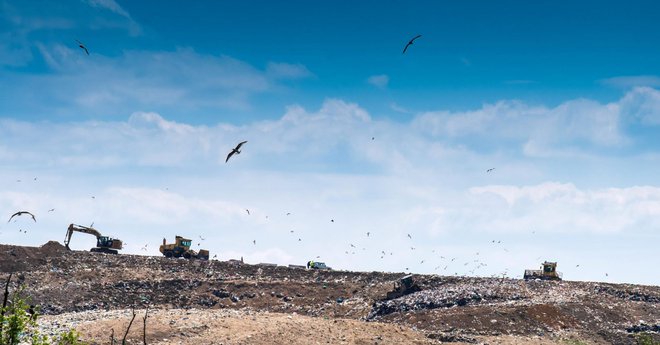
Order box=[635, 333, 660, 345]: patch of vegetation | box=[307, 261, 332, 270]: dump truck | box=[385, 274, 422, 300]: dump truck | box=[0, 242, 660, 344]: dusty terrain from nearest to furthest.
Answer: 1. box=[635, 333, 660, 345]: patch of vegetation
2. box=[0, 242, 660, 344]: dusty terrain
3. box=[385, 274, 422, 300]: dump truck
4. box=[307, 261, 332, 270]: dump truck

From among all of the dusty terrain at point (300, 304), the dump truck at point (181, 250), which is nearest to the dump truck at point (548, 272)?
the dusty terrain at point (300, 304)

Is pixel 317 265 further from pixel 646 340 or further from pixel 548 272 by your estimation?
pixel 646 340

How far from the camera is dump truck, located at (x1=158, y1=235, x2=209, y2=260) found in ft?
207

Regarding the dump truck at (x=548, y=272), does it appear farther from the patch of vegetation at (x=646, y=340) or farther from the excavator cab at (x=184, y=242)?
the excavator cab at (x=184, y=242)

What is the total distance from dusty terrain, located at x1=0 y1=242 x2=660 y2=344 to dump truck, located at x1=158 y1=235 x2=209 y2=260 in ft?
15.7

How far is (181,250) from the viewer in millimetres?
63156

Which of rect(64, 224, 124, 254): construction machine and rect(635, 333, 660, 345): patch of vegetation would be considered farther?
rect(64, 224, 124, 254): construction machine

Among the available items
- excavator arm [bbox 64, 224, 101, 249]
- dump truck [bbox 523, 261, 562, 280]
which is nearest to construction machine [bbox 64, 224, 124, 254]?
excavator arm [bbox 64, 224, 101, 249]

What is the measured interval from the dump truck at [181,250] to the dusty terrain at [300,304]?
4800 mm

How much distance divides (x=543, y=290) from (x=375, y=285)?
1285cm

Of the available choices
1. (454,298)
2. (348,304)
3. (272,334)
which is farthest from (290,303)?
(272,334)

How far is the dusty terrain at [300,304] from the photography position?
106 feet

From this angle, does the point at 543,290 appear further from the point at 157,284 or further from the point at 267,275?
the point at 157,284

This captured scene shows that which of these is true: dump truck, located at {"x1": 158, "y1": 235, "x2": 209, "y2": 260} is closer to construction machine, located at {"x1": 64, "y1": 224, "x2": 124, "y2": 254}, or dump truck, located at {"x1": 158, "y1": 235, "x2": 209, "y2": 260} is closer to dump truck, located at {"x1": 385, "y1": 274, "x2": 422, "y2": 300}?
construction machine, located at {"x1": 64, "y1": 224, "x2": 124, "y2": 254}
